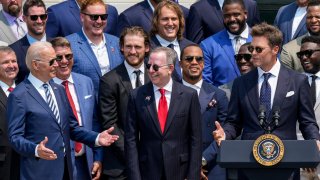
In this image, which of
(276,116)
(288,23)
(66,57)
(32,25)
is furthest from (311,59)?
(32,25)

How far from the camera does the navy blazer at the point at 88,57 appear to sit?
9.64m

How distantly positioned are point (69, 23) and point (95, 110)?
1.67 m

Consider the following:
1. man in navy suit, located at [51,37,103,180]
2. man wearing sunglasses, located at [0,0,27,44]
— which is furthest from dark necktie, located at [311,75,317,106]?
man wearing sunglasses, located at [0,0,27,44]

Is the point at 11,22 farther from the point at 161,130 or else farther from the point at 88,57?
the point at 161,130

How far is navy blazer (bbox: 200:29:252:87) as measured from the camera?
1033cm

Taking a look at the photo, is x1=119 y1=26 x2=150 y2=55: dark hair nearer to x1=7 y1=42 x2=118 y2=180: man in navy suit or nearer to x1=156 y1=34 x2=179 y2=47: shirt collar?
x1=156 y1=34 x2=179 y2=47: shirt collar

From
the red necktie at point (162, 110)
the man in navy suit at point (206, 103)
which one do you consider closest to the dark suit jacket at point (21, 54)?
the man in navy suit at point (206, 103)

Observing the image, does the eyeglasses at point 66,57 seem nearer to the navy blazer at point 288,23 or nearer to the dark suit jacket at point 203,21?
the dark suit jacket at point 203,21

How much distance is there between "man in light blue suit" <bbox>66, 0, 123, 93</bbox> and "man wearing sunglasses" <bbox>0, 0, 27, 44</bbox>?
0.99 m

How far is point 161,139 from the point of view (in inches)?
321

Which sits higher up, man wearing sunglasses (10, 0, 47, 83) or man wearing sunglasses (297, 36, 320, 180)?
man wearing sunglasses (10, 0, 47, 83)

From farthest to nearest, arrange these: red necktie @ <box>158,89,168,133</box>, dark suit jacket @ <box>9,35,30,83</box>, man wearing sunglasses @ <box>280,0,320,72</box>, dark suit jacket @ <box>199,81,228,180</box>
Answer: man wearing sunglasses @ <box>280,0,320,72</box> < dark suit jacket @ <box>9,35,30,83</box> < dark suit jacket @ <box>199,81,228,180</box> < red necktie @ <box>158,89,168,133</box>

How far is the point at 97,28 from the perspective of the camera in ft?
32.2

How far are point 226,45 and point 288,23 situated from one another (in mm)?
1131
